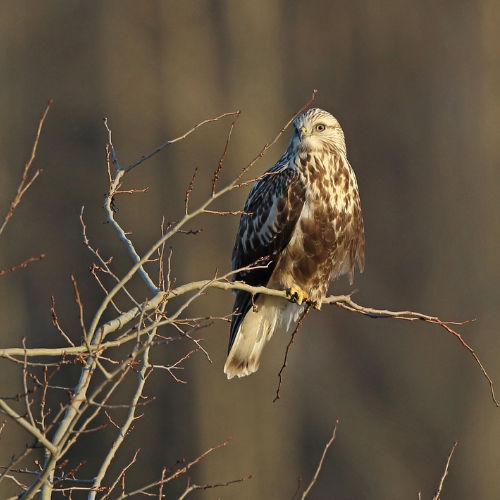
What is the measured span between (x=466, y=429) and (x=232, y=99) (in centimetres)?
434

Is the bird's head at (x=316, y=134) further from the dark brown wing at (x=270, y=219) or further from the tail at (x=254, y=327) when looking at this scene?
the tail at (x=254, y=327)

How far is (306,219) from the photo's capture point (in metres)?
4.89

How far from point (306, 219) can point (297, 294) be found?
14.2 inches

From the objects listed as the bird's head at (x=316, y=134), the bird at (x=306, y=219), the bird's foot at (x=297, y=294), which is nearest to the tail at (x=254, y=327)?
the bird at (x=306, y=219)

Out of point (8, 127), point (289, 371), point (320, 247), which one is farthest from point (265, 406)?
point (320, 247)

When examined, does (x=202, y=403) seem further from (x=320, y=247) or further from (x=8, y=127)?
(x=320, y=247)

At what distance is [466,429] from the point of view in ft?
37.6

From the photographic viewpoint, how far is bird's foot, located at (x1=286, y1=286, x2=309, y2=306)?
500 centimetres

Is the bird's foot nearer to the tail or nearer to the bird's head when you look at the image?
the tail

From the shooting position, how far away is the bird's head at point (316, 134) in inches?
196

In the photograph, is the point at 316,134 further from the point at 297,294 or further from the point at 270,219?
the point at 297,294

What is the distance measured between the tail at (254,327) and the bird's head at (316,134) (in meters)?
0.81

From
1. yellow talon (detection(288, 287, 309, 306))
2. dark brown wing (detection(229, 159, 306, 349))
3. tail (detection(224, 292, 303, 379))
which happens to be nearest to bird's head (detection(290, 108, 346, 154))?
dark brown wing (detection(229, 159, 306, 349))

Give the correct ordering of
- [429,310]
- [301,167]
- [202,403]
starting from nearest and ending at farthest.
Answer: [301,167], [429,310], [202,403]
